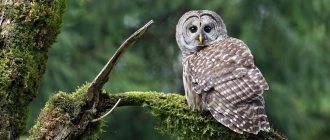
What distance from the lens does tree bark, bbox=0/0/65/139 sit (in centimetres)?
521

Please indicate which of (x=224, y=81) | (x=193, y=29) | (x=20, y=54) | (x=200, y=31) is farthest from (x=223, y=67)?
(x=20, y=54)

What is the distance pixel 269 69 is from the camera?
63.6ft

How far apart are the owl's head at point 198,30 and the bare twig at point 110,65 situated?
1.90 meters

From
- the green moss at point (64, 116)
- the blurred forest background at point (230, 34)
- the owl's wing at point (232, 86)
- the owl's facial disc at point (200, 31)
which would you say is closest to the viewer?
the green moss at point (64, 116)

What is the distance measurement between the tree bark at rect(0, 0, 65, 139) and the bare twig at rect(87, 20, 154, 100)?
34 cm

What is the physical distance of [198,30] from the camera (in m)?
7.38

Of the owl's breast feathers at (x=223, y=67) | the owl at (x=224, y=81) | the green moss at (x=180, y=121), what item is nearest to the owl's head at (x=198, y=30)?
the owl at (x=224, y=81)

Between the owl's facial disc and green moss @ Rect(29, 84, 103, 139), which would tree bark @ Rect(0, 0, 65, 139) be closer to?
green moss @ Rect(29, 84, 103, 139)

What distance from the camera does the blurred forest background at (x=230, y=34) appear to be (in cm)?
1797

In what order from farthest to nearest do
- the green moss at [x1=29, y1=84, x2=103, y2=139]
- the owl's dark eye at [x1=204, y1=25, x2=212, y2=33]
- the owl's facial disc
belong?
the owl's dark eye at [x1=204, y1=25, x2=212, y2=33], the owl's facial disc, the green moss at [x1=29, y1=84, x2=103, y2=139]

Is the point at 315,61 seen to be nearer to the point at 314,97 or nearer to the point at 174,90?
the point at 314,97

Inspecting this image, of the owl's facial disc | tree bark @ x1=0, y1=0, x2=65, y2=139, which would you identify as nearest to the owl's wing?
the owl's facial disc

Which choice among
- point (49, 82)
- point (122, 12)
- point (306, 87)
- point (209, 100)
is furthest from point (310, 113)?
point (209, 100)

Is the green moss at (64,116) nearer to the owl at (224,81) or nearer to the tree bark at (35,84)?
the tree bark at (35,84)
